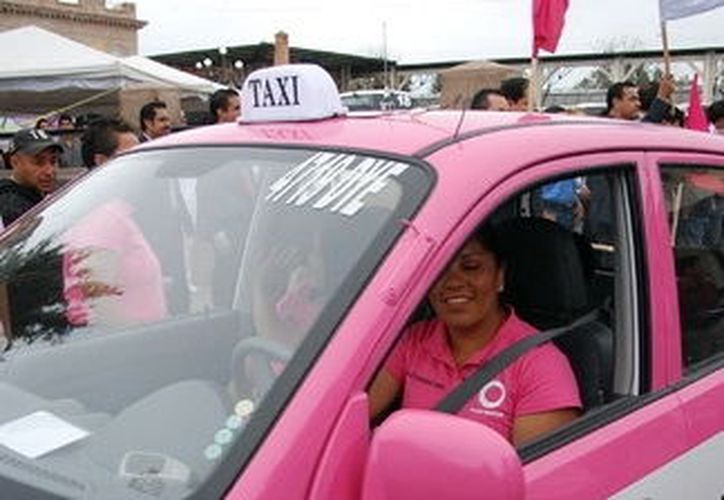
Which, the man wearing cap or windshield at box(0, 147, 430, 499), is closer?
windshield at box(0, 147, 430, 499)

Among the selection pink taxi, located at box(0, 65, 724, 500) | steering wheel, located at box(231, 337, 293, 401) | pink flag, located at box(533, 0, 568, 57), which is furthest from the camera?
pink flag, located at box(533, 0, 568, 57)

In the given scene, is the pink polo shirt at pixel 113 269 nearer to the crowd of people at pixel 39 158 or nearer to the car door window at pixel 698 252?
the car door window at pixel 698 252

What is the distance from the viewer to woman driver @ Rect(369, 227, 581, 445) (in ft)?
6.79

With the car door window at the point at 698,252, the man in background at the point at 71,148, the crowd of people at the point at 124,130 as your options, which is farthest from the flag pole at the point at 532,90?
the man in background at the point at 71,148

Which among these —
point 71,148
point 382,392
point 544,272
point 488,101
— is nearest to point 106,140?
point 488,101

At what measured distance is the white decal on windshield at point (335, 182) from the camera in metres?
1.84

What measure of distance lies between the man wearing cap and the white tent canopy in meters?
5.29

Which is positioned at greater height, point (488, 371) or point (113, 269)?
point (113, 269)

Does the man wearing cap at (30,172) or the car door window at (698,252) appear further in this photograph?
the man wearing cap at (30,172)

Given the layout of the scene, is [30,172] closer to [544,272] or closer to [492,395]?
[544,272]

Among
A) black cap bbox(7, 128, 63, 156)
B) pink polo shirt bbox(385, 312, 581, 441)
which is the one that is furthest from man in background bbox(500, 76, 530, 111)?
pink polo shirt bbox(385, 312, 581, 441)

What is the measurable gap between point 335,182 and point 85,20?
54.5 metres

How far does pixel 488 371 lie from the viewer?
6.75 ft

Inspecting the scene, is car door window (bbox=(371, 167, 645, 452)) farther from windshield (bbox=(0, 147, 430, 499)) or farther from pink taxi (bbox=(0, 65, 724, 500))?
windshield (bbox=(0, 147, 430, 499))
